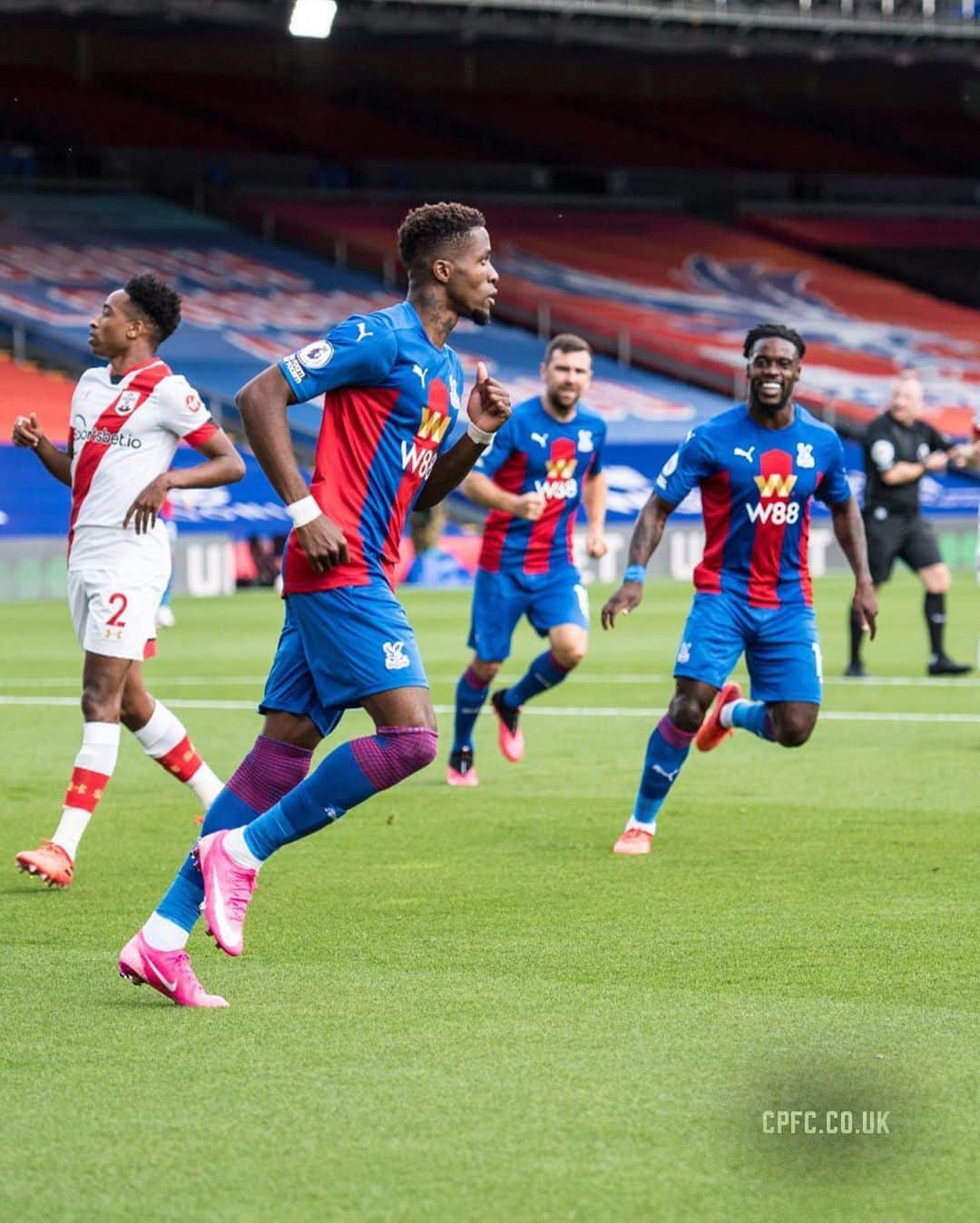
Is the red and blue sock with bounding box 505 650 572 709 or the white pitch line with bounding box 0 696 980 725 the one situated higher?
the red and blue sock with bounding box 505 650 572 709

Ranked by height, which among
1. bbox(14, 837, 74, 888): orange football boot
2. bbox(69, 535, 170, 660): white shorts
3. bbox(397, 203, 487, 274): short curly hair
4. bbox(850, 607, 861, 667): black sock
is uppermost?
bbox(397, 203, 487, 274): short curly hair

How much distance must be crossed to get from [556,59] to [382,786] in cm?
3830

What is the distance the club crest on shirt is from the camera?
5727mm

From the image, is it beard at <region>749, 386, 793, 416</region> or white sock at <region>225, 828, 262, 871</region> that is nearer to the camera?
white sock at <region>225, 828, 262, 871</region>

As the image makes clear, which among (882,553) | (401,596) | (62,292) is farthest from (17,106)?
(882,553)

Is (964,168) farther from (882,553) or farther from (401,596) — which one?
(882,553)

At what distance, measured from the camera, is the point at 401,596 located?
27.3 meters

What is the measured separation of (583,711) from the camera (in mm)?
14758

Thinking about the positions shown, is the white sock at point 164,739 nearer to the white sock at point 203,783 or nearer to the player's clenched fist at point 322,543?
the white sock at point 203,783

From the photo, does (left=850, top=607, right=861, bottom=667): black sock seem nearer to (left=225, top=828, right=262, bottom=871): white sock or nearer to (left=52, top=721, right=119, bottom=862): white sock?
(left=52, top=721, right=119, bottom=862): white sock

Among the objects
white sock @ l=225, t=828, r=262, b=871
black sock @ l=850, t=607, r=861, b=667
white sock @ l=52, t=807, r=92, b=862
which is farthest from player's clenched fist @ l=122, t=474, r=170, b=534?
black sock @ l=850, t=607, r=861, b=667

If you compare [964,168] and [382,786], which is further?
[964,168]

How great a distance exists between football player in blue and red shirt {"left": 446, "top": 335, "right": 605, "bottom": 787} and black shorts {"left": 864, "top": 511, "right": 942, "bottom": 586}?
5.96 metres

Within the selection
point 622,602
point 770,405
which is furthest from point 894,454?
point 622,602
